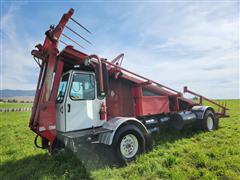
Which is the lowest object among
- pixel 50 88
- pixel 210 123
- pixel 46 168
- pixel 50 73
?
pixel 46 168

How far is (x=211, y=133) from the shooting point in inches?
276

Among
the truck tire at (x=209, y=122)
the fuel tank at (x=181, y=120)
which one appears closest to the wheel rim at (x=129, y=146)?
the fuel tank at (x=181, y=120)

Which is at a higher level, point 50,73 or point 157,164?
point 50,73

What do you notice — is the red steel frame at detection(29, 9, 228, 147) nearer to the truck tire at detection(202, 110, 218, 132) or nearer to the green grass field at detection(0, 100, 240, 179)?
the green grass field at detection(0, 100, 240, 179)

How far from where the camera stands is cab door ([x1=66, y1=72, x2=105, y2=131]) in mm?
4340

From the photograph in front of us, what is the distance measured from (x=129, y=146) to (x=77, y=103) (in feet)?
5.51

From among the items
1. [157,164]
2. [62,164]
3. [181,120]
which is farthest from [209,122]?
[62,164]

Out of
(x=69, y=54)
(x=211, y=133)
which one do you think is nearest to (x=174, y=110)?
(x=211, y=133)

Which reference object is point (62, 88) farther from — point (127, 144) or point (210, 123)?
point (210, 123)

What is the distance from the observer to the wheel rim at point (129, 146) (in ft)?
14.9

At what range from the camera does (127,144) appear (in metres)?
4.65

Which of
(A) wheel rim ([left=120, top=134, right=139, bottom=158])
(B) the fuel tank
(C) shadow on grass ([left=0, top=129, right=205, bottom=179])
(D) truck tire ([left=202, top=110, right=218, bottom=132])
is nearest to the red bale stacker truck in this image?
(A) wheel rim ([left=120, top=134, right=139, bottom=158])

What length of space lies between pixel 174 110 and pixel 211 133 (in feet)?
5.44

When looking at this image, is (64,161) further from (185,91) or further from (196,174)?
(185,91)
